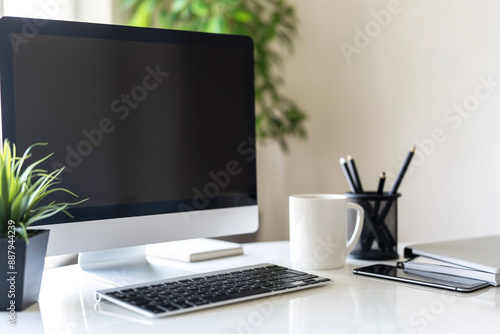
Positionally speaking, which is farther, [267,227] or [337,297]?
[267,227]

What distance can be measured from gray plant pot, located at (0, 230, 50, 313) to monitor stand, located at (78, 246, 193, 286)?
0.55 feet

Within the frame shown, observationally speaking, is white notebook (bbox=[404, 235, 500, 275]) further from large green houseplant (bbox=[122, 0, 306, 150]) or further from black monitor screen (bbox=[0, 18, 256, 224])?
large green houseplant (bbox=[122, 0, 306, 150])

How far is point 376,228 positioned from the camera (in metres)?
1.14

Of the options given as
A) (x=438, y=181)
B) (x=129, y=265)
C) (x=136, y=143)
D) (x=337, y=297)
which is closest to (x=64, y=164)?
(x=136, y=143)

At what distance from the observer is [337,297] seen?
0.84 m

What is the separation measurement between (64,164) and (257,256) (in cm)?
43

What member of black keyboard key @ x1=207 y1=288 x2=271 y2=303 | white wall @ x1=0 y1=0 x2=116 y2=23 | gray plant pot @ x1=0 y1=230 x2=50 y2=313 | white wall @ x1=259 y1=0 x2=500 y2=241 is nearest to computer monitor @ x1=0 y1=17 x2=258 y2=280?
gray plant pot @ x1=0 y1=230 x2=50 y2=313

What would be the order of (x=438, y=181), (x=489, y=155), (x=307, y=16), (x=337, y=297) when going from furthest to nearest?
(x=307, y=16) → (x=438, y=181) → (x=489, y=155) → (x=337, y=297)

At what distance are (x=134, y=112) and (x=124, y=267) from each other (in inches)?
11.3

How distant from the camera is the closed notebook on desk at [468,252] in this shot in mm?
957

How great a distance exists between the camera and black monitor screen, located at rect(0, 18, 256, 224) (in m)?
0.94

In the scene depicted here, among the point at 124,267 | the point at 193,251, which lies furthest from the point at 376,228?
the point at 124,267

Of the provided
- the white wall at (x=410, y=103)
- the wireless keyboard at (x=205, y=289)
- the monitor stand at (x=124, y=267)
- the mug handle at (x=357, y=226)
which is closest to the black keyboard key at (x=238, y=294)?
the wireless keyboard at (x=205, y=289)

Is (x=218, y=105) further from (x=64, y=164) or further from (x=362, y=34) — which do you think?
(x=362, y=34)
